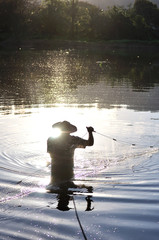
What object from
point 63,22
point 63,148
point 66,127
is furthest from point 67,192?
point 63,22

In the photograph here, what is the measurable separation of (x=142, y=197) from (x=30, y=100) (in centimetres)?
1447

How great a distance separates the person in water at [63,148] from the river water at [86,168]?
0.38 m

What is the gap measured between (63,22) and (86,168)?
9906cm

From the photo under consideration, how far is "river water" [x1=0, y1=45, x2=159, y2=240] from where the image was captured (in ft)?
24.3

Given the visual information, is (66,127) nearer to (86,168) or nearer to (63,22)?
(86,168)

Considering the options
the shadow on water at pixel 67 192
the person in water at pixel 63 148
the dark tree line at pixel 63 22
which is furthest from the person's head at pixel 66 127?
the dark tree line at pixel 63 22

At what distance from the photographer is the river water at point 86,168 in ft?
24.3

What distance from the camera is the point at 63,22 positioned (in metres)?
107

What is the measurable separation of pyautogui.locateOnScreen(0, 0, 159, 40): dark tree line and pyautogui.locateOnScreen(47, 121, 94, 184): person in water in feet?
305

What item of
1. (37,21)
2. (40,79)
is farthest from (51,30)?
(40,79)

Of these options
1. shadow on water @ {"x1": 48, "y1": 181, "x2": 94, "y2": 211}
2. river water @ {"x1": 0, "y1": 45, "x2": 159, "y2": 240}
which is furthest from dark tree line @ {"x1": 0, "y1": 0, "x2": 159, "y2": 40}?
shadow on water @ {"x1": 48, "y1": 181, "x2": 94, "y2": 211}

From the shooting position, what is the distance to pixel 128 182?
10.2 meters

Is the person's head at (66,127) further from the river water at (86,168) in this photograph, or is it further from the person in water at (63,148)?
the river water at (86,168)

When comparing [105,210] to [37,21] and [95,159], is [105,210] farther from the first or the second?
[37,21]
